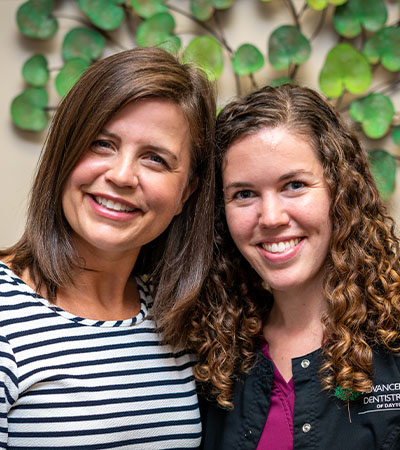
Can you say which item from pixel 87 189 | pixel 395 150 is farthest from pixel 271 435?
pixel 395 150

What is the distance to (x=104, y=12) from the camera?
238cm

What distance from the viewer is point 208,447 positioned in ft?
5.00

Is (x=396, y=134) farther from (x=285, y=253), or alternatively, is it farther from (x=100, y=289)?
(x=100, y=289)

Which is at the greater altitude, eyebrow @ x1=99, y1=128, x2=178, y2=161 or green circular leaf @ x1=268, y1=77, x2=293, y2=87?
Result: green circular leaf @ x1=268, y1=77, x2=293, y2=87

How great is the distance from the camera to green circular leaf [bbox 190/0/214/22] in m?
Answer: 2.37

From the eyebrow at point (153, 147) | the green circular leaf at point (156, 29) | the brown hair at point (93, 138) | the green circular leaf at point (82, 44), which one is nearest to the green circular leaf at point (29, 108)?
the green circular leaf at point (82, 44)

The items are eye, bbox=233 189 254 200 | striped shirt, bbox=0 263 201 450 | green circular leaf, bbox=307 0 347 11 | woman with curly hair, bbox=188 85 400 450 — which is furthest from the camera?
green circular leaf, bbox=307 0 347 11

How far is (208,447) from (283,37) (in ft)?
4.93

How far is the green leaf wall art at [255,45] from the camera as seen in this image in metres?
2.31

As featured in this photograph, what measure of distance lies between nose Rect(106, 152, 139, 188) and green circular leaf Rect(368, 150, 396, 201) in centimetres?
121

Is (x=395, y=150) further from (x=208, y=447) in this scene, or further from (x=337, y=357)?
(x=208, y=447)

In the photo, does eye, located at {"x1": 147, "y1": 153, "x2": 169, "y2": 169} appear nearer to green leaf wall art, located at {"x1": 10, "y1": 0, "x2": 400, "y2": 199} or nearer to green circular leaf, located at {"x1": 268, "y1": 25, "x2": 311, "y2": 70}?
green leaf wall art, located at {"x1": 10, "y1": 0, "x2": 400, "y2": 199}

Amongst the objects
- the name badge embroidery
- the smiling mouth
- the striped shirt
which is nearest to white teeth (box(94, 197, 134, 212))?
the smiling mouth

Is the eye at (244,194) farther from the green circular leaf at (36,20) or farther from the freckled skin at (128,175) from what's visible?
the green circular leaf at (36,20)
